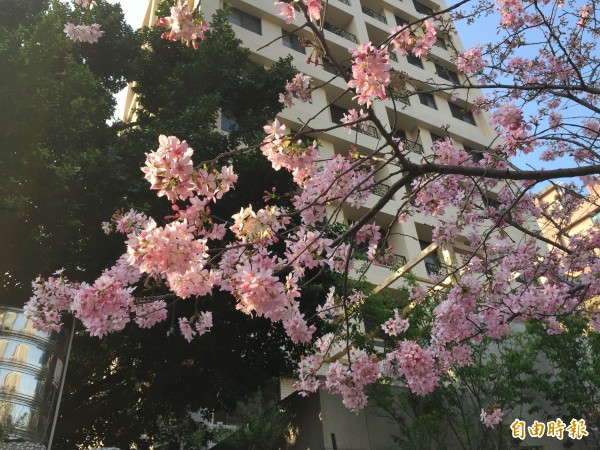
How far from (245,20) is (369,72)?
55.9ft

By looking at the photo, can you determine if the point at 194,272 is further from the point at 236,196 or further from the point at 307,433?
the point at 307,433

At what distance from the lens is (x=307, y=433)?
836 cm

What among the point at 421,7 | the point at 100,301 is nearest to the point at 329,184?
the point at 100,301

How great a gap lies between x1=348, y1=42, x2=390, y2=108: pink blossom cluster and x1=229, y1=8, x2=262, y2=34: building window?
1636 centimetres

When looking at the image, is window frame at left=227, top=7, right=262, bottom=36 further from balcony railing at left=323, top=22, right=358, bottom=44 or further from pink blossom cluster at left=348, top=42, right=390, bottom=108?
pink blossom cluster at left=348, top=42, right=390, bottom=108

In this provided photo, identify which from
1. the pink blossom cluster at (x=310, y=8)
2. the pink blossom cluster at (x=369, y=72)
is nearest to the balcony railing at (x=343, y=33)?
the pink blossom cluster at (x=310, y=8)

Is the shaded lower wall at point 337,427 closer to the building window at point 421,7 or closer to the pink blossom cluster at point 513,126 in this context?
the pink blossom cluster at point 513,126

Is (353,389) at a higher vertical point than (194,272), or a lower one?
lower

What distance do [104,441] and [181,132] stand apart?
5.65m

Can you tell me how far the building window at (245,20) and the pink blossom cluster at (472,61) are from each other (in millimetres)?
13415

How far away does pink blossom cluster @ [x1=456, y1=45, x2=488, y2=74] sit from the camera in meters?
6.41

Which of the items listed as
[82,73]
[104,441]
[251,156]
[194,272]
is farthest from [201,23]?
[104,441]

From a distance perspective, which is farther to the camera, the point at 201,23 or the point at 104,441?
the point at 104,441

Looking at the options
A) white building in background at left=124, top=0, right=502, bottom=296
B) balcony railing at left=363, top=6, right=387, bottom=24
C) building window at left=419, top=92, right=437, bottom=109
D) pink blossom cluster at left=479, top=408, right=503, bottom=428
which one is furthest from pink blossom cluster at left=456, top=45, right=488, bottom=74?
balcony railing at left=363, top=6, right=387, bottom=24
